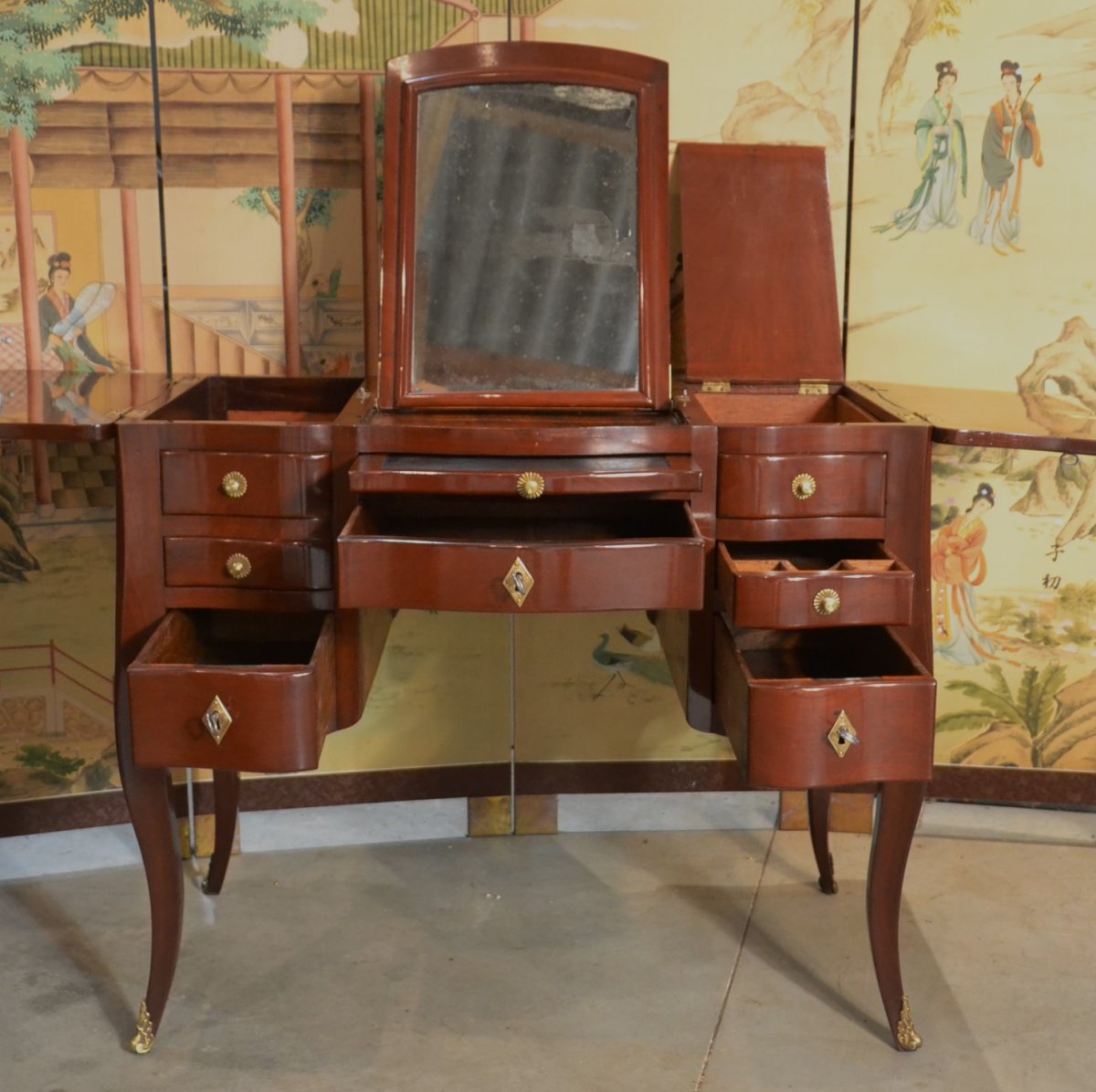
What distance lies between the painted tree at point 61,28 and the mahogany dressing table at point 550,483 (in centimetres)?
41

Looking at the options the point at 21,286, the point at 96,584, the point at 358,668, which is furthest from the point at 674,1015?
the point at 21,286

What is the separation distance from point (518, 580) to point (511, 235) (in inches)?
31.9

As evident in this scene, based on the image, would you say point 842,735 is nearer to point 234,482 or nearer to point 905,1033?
point 905,1033

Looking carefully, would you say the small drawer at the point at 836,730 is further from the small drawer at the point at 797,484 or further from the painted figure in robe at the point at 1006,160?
the painted figure in robe at the point at 1006,160

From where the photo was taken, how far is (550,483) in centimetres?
232

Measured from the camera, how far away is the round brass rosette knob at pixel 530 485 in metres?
2.32

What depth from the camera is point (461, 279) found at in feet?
8.86

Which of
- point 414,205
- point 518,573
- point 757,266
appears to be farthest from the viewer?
point 757,266

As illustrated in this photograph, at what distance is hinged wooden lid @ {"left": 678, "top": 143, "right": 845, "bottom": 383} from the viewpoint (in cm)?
295

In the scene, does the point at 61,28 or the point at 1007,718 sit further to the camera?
the point at 1007,718

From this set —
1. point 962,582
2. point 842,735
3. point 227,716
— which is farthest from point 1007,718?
point 227,716

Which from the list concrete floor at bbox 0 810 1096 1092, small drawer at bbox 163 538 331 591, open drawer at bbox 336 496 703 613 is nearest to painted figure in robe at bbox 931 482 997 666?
concrete floor at bbox 0 810 1096 1092

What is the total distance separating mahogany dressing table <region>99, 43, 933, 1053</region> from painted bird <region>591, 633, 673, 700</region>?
335 mm

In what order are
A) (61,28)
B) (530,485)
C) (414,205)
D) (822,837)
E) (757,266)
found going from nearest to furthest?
(530,485) < (414,205) < (61,28) < (757,266) < (822,837)
